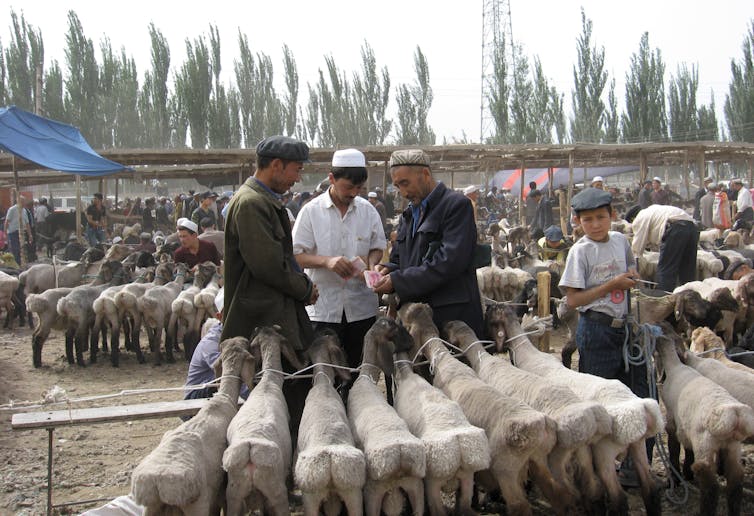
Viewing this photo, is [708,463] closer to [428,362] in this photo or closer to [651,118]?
[428,362]

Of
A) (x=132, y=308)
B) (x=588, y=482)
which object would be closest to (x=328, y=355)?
(x=588, y=482)

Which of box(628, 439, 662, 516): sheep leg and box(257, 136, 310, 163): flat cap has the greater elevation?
box(257, 136, 310, 163): flat cap

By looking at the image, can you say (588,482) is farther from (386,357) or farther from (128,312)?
(128,312)

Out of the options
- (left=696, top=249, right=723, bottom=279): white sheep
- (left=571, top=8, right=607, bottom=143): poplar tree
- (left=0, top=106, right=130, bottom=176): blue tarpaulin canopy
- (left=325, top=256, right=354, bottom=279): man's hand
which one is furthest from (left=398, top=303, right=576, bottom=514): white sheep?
(left=571, top=8, right=607, bottom=143): poplar tree

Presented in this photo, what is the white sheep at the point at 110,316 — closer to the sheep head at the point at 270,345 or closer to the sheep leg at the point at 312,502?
the sheep head at the point at 270,345

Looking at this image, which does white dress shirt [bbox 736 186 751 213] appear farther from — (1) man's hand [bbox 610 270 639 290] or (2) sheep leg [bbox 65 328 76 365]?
(2) sheep leg [bbox 65 328 76 365]

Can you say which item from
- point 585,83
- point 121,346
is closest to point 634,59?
point 585,83

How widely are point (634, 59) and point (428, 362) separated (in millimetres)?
38469

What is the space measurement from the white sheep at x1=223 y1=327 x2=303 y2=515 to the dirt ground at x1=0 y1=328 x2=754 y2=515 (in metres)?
1.59

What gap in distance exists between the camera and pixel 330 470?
2.87 meters

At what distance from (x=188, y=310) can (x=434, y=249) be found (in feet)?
17.9

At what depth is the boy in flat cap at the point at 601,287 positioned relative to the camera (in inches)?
167

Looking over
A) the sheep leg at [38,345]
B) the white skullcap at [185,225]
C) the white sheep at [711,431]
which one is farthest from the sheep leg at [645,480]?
the sheep leg at [38,345]

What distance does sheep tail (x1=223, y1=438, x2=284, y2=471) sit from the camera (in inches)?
113
